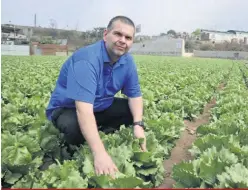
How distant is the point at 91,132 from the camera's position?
2.74m

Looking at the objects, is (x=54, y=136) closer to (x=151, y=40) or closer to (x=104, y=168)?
(x=104, y=168)

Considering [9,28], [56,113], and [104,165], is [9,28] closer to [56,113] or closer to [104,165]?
[56,113]

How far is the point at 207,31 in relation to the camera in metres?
110

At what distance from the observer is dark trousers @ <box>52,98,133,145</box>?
11.5ft

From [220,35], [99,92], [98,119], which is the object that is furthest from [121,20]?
[220,35]

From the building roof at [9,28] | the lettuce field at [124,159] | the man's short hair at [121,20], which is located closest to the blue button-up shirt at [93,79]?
the man's short hair at [121,20]

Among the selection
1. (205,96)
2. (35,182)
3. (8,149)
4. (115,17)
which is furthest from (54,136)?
(205,96)

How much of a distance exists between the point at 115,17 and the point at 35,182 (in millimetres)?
1643

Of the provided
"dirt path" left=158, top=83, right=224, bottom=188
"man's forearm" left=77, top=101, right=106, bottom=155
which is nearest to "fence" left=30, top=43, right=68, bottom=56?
"dirt path" left=158, top=83, right=224, bottom=188

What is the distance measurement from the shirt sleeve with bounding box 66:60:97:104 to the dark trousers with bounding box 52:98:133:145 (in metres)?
0.67

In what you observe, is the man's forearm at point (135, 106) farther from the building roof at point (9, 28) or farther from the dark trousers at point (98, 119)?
the building roof at point (9, 28)

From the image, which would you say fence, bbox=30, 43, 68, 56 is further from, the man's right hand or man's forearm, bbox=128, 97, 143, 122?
the man's right hand

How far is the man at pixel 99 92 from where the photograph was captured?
9.09 ft

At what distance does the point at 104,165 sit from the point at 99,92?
1004 millimetres
